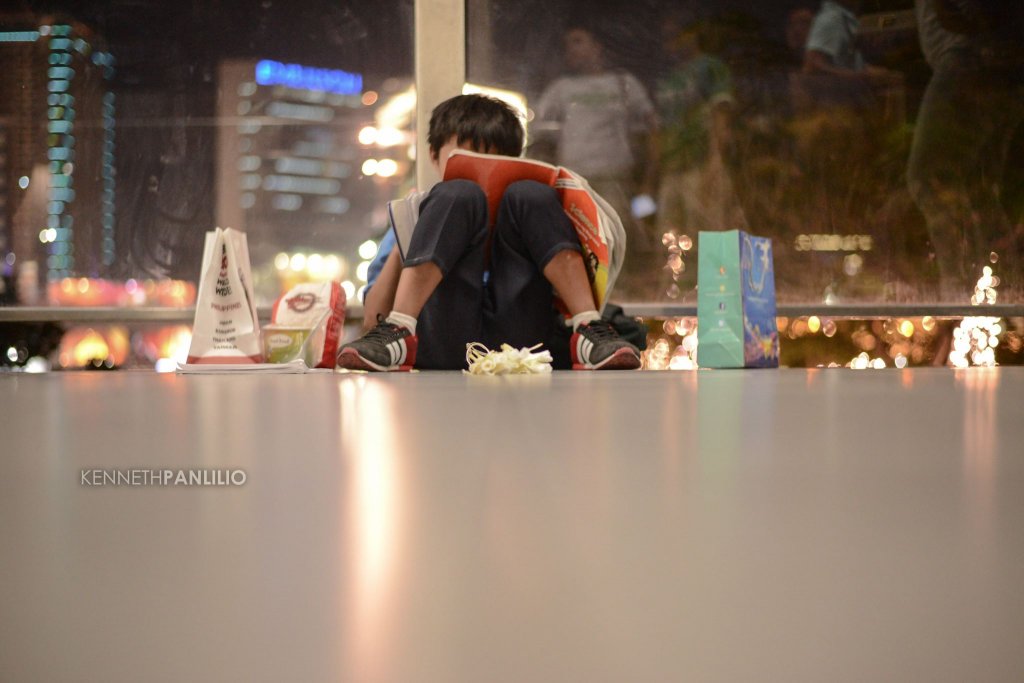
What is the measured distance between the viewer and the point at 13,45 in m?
3.10

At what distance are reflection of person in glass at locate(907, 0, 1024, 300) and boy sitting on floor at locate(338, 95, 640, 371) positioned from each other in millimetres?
1775

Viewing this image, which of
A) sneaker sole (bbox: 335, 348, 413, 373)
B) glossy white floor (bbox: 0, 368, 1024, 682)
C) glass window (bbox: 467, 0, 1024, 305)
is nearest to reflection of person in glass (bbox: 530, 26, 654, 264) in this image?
glass window (bbox: 467, 0, 1024, 305)

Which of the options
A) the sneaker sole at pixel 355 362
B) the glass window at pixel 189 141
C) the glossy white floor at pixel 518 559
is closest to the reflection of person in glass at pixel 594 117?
the glass window at pixel 189 141

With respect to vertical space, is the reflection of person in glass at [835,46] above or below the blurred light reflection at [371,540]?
above

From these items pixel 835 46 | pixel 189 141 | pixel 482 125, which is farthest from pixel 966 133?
pixel 189 141

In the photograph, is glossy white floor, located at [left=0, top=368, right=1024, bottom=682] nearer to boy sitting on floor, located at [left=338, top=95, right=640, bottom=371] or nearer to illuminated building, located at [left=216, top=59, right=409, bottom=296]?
boy sitting on floor, located at [left=338, top=95, right=640, bottom=371]

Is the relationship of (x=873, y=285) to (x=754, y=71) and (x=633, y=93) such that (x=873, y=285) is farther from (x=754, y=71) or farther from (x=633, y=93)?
(x=633, y=93)

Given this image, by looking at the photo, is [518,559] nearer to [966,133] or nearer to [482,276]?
[482,276]

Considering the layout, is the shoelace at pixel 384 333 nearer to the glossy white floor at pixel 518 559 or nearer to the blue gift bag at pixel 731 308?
the blue gift bag at pixel 731 308

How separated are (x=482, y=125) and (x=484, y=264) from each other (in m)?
0.34

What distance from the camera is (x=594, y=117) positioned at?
3139mm

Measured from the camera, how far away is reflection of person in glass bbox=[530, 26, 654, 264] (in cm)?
312

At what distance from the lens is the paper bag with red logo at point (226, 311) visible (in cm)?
202

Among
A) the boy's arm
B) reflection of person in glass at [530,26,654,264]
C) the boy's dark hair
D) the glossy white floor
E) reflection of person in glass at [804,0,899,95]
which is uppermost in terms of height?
reflection of person in glass at [804,0,899,95]
